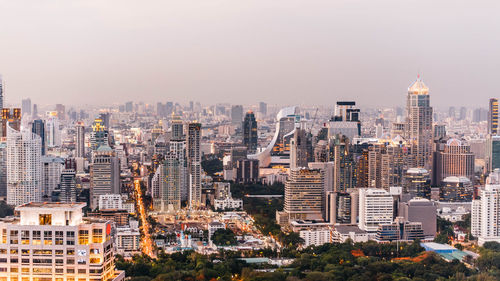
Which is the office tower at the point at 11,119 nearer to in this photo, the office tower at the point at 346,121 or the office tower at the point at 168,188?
the office tower at the point at 168,188

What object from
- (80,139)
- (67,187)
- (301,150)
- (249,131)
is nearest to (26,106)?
(67,187)

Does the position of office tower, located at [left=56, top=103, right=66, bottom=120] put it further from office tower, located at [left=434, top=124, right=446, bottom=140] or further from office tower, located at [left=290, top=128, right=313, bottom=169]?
office tower, located at [left=434, top=124, right=446, bottom=140]

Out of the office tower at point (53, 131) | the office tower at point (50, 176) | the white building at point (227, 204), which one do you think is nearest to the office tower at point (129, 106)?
the office tower at point (53, 131)

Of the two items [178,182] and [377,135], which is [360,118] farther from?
[178,182]

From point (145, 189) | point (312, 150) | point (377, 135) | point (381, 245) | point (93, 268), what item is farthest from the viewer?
point (377, 135)

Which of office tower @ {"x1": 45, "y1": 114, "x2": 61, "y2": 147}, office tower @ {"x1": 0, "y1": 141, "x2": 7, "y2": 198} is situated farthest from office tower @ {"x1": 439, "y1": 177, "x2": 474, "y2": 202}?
office tower @ {"x1": 45, "y1": 114, "x2": 61, "y2": 147}

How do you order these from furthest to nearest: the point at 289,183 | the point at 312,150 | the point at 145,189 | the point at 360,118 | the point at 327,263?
the point at 360,118 → the point at 312,150 → the point at 145,189 → the point at 289,183 → the point at 327,263

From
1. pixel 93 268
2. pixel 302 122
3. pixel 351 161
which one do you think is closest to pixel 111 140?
pixel 302 122
